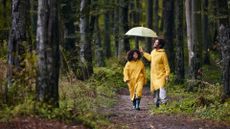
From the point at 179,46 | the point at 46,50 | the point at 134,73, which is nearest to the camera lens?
the point at 46,50

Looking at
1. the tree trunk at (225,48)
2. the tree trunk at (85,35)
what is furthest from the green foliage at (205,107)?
the tree trunk at (85,35)

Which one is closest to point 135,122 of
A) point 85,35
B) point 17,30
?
point 17,30

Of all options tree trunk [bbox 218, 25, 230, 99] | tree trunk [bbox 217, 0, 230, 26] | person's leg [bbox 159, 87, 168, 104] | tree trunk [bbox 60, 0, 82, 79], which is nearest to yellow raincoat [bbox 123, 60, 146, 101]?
person's leg [bbox 159, 87, 168, 104]

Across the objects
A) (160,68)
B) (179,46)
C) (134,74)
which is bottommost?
(134,74)

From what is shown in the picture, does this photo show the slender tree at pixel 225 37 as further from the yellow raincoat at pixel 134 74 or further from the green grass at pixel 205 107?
the yellow raincoat at pixel 134 74

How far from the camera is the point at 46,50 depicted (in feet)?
34.4

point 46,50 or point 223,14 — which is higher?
point 223,14

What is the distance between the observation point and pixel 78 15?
23078 millimetres

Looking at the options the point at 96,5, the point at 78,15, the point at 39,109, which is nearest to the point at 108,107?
the point at 39,109

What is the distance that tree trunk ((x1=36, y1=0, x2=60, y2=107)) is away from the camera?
1049 centimetres

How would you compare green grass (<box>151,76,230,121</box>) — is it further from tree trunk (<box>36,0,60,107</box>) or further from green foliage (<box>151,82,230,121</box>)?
tree trunk (<box>36,0,60,107</box>)

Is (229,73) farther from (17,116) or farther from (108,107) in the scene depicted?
(17,116)

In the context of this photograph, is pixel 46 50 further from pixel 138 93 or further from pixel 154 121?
pixel 138 93

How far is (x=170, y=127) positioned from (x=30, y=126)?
3.79 metres
